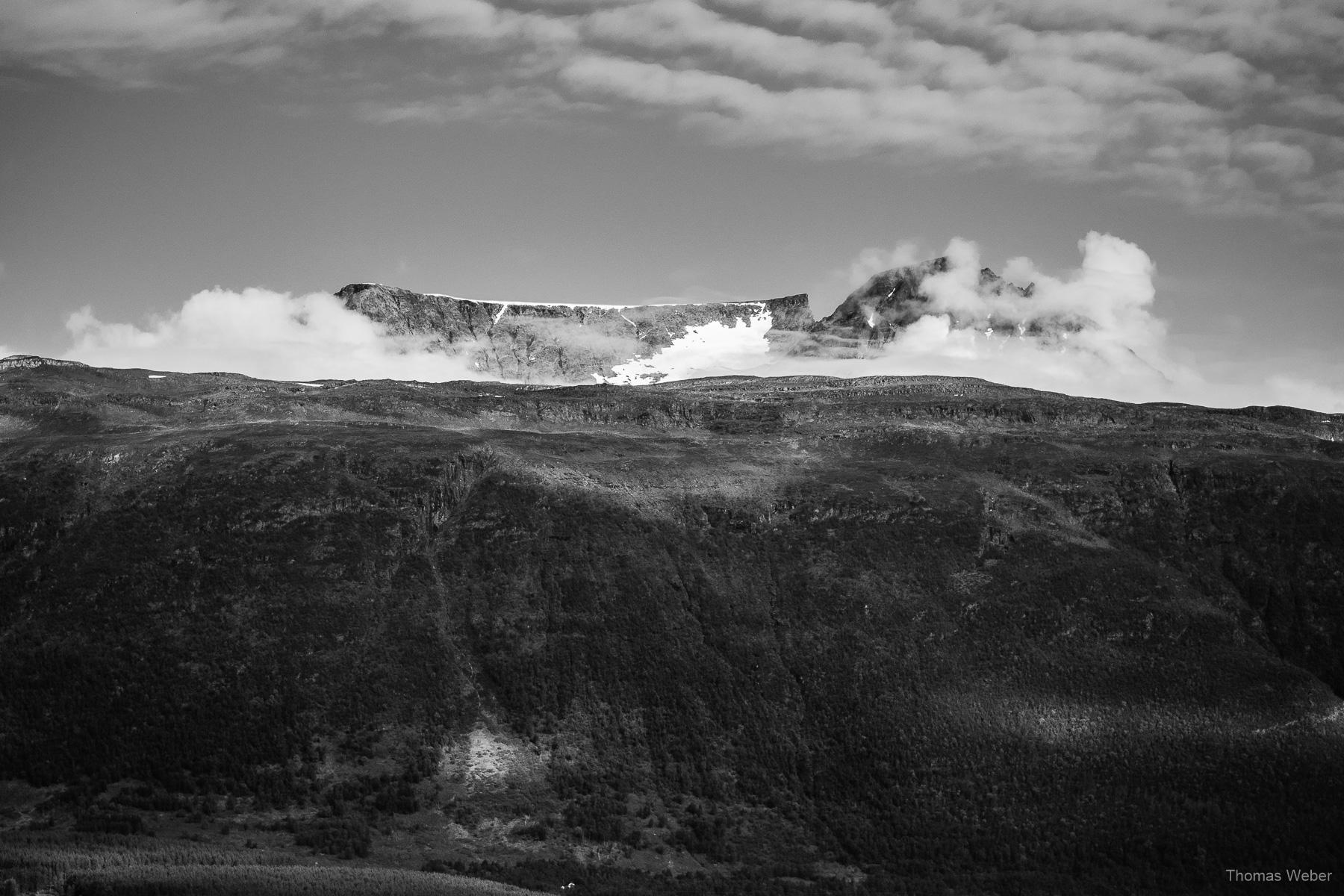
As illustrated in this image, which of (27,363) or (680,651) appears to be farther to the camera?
(27,363)

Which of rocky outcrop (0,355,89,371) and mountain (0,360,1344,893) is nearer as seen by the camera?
mountain (0,360,1344,893)

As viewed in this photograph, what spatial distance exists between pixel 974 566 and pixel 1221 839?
34538mm

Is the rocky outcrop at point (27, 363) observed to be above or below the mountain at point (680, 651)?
above

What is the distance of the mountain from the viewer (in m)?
86.2

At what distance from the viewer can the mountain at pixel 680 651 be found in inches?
3393

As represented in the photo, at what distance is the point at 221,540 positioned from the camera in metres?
107

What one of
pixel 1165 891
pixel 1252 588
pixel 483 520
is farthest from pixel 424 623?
pixel 1252 588

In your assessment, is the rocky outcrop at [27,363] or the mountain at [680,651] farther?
the rocky outcrop at [27,363]

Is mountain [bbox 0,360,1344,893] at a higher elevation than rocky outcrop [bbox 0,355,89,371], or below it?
below

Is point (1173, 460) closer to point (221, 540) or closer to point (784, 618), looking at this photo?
point (784, 618)

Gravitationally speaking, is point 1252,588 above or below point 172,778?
above

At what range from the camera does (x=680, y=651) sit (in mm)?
104812

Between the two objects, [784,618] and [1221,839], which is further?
[784,618]

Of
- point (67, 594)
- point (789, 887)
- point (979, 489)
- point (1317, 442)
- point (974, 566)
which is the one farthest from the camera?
point (1317, 442)
